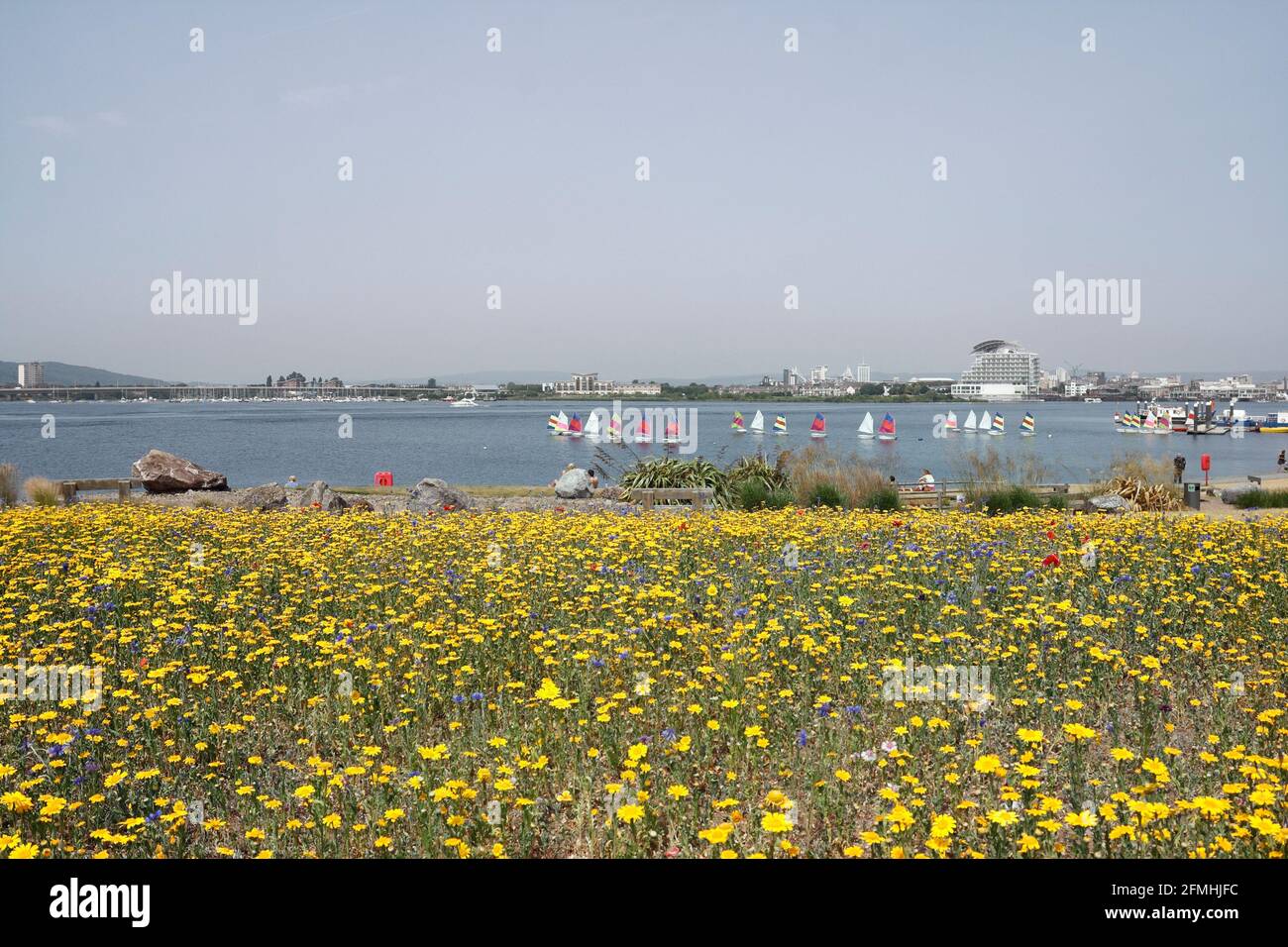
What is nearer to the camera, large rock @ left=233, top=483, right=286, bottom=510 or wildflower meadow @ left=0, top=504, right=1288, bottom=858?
wildflower meadow @ left=0, top=504, right=1288, bottom=858

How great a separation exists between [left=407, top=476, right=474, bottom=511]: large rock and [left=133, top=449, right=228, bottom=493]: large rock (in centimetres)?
661

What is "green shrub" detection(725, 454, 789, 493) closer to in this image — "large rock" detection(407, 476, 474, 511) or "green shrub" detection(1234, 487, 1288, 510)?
"large rock" detection(407, 476, 474, 511)

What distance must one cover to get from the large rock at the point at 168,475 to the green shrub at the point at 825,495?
13530mm

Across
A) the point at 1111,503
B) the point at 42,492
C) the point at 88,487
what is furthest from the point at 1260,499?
the point at 42,492

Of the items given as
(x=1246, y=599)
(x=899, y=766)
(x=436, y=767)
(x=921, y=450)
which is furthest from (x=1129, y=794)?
(x=921, y=450)

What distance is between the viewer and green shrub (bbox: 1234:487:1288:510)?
66.9 feet

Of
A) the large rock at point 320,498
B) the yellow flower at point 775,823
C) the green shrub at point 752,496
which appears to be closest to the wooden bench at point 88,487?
the large rock at point 320,498

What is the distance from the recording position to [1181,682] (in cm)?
630

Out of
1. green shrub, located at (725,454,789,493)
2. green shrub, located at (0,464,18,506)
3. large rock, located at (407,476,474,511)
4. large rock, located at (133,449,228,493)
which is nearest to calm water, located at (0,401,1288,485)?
green shrub, located at (725,454,789,493)

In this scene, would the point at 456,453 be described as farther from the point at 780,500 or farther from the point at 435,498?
the point at 780,500

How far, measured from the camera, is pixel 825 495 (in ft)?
58.5

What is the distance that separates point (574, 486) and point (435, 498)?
3.64m
